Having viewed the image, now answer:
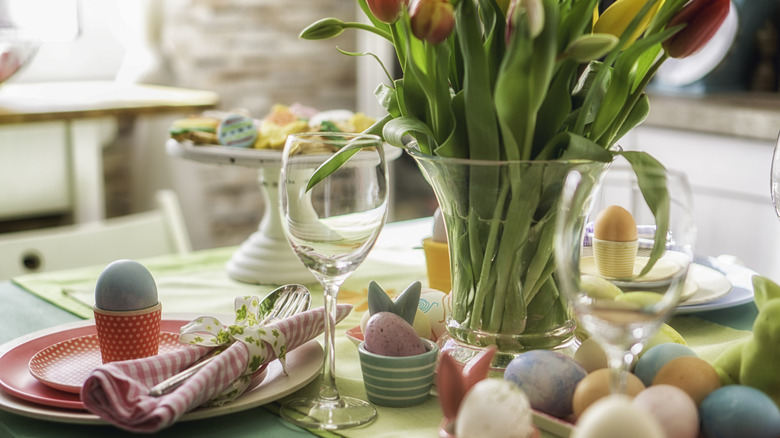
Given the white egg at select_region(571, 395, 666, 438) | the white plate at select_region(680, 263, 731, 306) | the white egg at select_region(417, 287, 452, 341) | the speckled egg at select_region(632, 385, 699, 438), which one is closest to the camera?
the white egg at select_region(571, 395, 666, 438)

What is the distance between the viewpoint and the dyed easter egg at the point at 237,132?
115 centimetres

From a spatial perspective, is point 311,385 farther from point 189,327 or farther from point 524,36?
point 524,36

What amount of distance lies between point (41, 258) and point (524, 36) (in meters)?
0.99

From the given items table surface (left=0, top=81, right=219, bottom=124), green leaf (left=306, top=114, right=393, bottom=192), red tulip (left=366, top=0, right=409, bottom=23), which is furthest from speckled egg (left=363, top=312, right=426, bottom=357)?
table surface (left=0, top=81, right=219, bottom=124)

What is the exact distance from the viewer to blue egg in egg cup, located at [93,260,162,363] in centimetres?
67

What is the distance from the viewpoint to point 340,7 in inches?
119

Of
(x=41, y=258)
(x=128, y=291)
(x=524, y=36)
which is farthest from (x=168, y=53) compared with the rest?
(x=524, y=36)

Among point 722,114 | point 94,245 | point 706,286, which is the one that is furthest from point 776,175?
point 722,114

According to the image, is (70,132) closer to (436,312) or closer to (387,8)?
(436,312)

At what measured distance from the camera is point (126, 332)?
0.68 metres

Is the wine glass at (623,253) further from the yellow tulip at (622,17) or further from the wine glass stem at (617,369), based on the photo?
the yellow tulip at (622,17)

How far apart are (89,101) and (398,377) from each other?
5.54 feet

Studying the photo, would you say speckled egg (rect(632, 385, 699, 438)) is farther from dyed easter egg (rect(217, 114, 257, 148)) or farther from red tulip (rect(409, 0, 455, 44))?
dyed easter egg (rect(217, 114, 257, 148))

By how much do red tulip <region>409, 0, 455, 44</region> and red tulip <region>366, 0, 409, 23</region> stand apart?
0.01 meters
